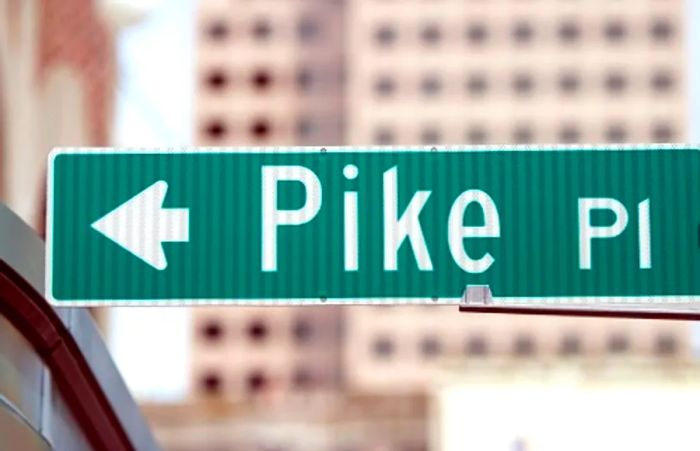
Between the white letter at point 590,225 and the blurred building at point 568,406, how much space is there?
49.0 m

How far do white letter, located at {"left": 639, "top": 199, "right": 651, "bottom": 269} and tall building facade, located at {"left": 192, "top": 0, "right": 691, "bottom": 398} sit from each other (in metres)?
111

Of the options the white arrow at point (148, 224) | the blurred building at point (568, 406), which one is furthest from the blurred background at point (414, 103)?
the white arrow at point (148, 224)

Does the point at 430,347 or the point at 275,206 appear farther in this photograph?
the point at 430,347

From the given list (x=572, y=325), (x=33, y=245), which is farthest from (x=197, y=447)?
(x=33, y=245)

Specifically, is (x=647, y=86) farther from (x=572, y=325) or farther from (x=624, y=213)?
A: (x=624, y=213)

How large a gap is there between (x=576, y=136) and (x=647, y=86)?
5314 millimetres

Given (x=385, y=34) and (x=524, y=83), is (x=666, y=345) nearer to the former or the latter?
(x=524, y=83)

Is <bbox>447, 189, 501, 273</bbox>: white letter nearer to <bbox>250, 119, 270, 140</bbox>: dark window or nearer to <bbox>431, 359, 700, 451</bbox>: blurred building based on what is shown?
<bbox>431, 359, 700, 451</bbox>: blurred building

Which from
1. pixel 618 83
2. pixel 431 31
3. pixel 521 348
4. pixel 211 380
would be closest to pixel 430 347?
pixel 521 348

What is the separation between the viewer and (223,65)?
134000 millimetres

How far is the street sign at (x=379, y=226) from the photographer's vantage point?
9078mm

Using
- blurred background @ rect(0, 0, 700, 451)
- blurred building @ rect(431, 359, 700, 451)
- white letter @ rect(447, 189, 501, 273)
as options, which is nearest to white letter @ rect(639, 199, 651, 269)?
white letter @ rect(447, 189, 501, 273)

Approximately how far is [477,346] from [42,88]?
91648mm

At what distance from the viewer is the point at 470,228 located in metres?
9.12
